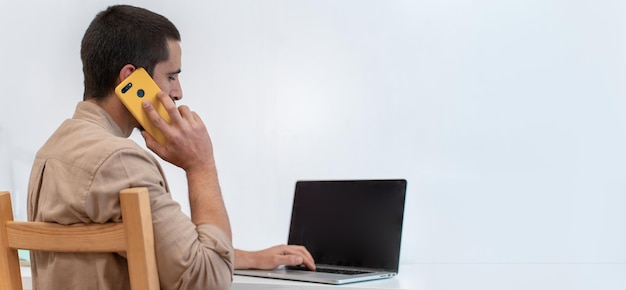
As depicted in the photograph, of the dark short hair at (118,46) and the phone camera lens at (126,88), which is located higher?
the dark short hair at (118,46)

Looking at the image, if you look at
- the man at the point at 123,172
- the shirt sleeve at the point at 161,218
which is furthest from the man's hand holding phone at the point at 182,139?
the shirt sleeve at the point at 161,218

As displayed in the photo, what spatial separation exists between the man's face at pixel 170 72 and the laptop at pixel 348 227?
42 cm

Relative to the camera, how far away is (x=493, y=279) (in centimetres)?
148

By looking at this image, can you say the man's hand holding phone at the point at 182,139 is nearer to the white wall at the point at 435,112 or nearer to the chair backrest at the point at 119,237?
the chair backrest at the point at 119,237

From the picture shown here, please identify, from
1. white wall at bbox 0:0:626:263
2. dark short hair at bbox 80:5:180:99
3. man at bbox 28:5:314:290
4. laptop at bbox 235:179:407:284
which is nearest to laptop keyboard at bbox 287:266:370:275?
laptop at bbox 235:179:407:284

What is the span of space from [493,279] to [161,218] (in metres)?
0.72

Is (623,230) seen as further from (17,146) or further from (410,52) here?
(17,146)

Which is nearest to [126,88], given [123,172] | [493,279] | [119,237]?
[123,172]

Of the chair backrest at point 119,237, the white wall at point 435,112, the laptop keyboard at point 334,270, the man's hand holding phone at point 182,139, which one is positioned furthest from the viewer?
the white wall at point 435,112

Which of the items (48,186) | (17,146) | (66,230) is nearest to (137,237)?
→ (66,230)

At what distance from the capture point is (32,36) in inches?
93.7

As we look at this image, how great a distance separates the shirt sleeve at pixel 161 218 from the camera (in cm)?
103

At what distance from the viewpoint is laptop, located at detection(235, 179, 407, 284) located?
1.61 metres

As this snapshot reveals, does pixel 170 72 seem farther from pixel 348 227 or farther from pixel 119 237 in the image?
pixel 348 227
